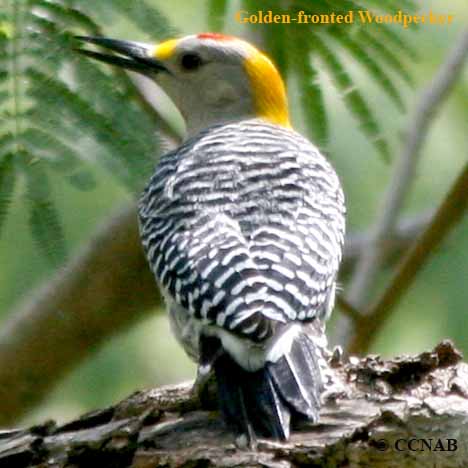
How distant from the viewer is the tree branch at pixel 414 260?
861 centimetres

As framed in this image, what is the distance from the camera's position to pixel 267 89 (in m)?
8.41

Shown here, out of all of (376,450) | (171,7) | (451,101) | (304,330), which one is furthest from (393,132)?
(376,450)

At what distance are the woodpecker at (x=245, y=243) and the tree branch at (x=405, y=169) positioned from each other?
3.75ft

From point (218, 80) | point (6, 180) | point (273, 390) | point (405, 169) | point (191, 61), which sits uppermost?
point (191, 61)

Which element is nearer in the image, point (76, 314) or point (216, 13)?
point (216, 13)

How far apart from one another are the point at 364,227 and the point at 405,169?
3.65ft

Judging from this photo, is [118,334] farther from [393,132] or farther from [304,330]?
[304,330]

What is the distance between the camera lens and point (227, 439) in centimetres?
564

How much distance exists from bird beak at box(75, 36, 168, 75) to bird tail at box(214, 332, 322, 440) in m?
1.73

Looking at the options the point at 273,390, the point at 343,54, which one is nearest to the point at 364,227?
the point at 343,54

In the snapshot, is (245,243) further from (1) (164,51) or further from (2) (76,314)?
(2) (76,314)

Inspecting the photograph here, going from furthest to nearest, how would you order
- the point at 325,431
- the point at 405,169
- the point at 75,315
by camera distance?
1. the point at 75,315
2. the point at 405,169
3. the point at 325,431

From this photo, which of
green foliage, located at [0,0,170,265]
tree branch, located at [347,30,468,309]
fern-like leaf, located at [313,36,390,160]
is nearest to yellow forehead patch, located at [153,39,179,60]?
fern-like leaf, located at [313,36,390,160]

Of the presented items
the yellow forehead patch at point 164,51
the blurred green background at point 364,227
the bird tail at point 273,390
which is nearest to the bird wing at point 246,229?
the bird tail at point 273,390
